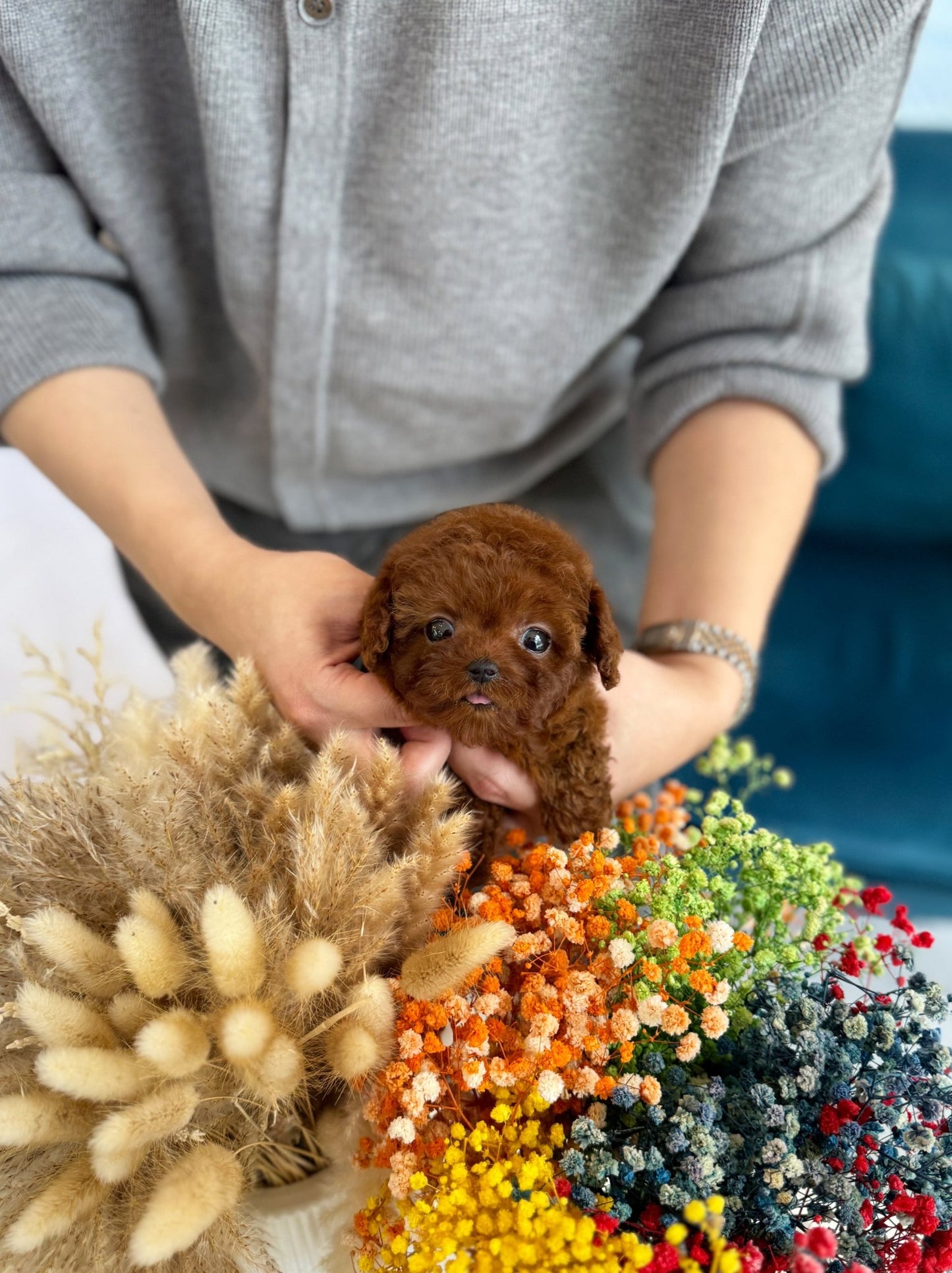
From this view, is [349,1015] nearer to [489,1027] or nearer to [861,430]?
[489,1027]

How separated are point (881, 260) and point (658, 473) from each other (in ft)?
2.42

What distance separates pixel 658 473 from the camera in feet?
3.34

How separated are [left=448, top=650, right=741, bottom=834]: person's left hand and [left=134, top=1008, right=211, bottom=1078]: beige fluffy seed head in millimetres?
235

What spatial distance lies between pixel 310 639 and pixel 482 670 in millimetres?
176

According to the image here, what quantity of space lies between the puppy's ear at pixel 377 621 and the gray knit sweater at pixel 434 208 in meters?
0.46

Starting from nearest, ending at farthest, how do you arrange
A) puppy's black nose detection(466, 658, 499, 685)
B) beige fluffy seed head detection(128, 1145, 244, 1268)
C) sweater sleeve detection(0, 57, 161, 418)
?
beige fluffy seed head detection(128, 1145, 244, 1268), puppy's black nose detection(466, 658, 499, 685), sweater sleeve detection(0, 57, 161, 418)

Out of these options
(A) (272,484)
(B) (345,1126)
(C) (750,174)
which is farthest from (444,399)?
(B) (345,1126)

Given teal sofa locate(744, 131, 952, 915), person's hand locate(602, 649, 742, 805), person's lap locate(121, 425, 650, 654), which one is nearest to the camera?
person's hand locate(602, 649, 742, 805)

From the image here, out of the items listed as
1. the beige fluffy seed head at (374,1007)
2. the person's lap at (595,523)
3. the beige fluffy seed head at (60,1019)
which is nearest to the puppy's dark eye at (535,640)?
the beige fluffy seed head at (374,1007)

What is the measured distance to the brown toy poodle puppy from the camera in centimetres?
53

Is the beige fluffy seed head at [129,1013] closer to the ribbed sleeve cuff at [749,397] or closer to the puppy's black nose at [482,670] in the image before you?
the puppy's black nose at [482,670]

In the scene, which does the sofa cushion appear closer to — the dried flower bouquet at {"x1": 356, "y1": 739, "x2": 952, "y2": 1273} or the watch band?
the watch band

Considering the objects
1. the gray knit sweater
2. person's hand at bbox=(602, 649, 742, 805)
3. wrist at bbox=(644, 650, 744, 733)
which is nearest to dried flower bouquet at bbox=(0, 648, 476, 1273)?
person's hand at bbox=(602, 649, 742, 805)

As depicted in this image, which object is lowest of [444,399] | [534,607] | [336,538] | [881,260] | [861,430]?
[534,607]
